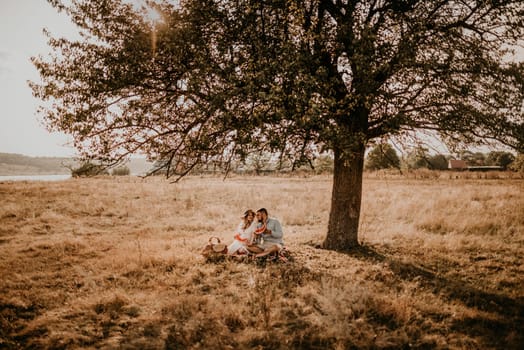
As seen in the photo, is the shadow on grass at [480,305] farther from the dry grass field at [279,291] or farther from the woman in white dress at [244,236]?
the woman in white dress at [244,236]

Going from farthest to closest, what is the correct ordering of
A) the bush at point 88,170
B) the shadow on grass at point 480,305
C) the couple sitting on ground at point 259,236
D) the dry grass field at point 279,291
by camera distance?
the couple sitting on ground at point 259,236 < the bush at point 88,170 < the dry grass field at point 279,291 < the shadow on grass at point 480,305

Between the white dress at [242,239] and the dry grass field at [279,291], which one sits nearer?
the dry grass field at [279,291]

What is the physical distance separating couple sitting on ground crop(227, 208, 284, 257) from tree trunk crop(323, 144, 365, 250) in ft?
6.17

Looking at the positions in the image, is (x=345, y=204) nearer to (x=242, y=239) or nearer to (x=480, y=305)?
(x=242, y=239)

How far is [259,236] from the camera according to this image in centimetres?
950

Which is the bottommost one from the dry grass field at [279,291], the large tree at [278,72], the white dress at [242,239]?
the dry grass field at [279,291]

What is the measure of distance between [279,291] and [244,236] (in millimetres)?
3094

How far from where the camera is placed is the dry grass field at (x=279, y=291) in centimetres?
518

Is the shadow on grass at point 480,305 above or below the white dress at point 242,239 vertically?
below

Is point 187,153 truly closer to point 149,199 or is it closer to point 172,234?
point 172,234

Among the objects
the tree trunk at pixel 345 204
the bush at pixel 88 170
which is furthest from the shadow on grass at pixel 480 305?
the bush at pixel 88 170

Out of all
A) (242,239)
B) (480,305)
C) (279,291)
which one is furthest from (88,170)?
(480,305)

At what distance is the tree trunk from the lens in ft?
31.3

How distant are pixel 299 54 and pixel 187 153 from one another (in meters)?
3.49
